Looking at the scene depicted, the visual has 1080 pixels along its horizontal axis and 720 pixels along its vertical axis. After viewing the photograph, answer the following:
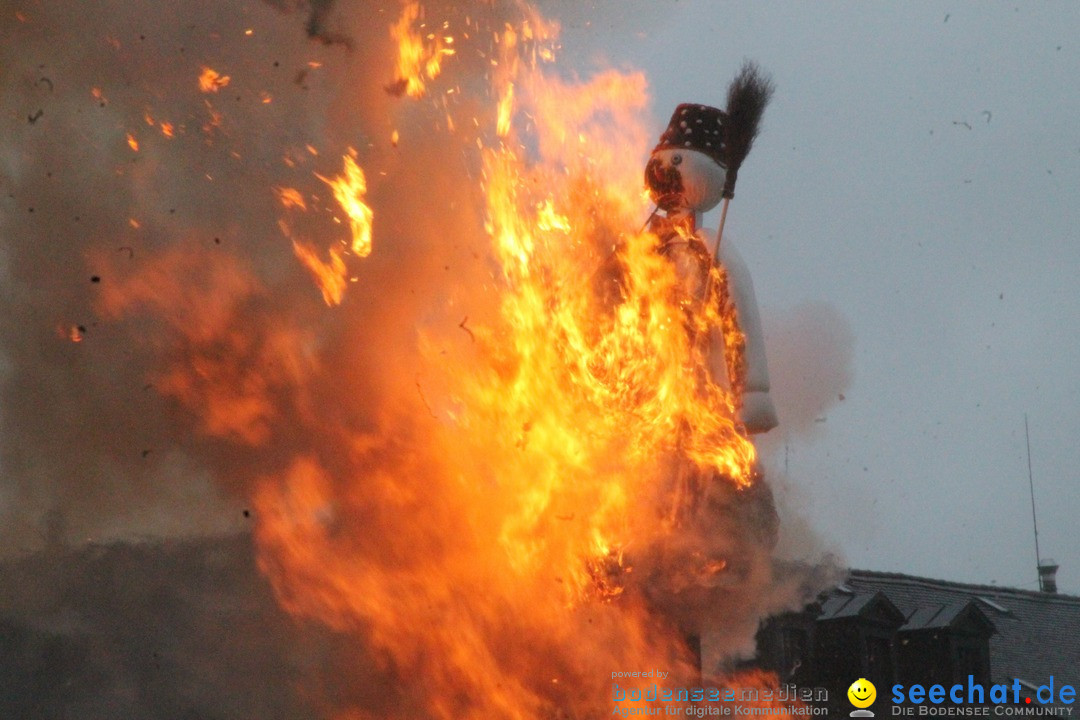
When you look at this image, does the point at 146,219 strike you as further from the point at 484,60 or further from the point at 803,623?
the point at 803,623

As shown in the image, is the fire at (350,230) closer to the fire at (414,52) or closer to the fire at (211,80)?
the fire at (414,52)

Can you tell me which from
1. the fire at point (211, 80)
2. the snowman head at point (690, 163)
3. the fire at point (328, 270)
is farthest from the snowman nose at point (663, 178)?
the fire at point (211, 80)

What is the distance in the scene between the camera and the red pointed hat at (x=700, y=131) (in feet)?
29.6

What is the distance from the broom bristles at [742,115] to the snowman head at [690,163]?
8 cm

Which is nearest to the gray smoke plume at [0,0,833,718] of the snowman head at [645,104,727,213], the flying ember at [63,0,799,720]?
the flying ember at [63,0,799,720]

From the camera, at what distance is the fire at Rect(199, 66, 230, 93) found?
27.6 ft

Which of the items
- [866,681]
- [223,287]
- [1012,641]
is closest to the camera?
[223,287]

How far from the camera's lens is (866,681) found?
14.3m

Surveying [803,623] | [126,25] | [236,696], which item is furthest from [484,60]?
[803,623]

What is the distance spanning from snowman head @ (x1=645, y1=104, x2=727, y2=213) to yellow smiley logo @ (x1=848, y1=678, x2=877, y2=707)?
7714 millimetres

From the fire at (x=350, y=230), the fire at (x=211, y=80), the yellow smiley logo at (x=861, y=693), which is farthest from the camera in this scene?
the yellow smiley logo at (x=861, y=693)

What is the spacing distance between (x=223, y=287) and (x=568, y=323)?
9.05ft

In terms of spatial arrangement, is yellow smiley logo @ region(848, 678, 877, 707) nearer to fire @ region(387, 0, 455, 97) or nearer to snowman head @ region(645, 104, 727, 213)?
snowman head @ region(645, 104, 727, 213)

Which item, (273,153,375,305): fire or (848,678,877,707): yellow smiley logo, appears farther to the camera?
(848,678,877,707): yellow smiley logo
